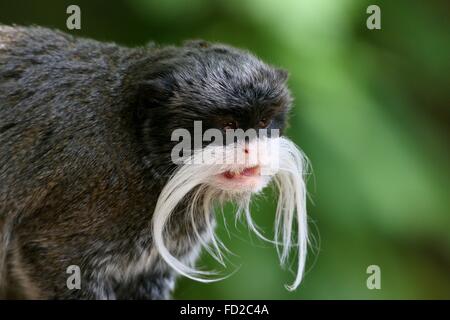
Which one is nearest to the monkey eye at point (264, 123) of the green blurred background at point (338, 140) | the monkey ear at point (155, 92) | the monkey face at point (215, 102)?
the monkey face at point (215, 102)

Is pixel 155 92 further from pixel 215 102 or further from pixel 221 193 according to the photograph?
pixel 221 193

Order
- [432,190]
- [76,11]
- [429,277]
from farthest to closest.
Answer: [429,277]
[432,190]
[76,11]

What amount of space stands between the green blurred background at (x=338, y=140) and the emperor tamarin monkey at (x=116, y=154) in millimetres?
819

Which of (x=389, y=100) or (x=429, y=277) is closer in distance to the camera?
(x=389, y=100)

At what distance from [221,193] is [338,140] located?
1.05 meters

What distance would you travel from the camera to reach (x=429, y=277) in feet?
14.0

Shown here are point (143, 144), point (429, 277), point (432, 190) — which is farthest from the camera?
point (429, 277)

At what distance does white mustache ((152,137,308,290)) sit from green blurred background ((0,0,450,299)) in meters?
0.63

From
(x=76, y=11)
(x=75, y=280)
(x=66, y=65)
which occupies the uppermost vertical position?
(x=76, y=11)

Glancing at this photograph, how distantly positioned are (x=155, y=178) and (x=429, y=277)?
7.53 feet

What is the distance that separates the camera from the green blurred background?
3.43 metres

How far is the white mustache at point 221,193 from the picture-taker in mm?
2370
